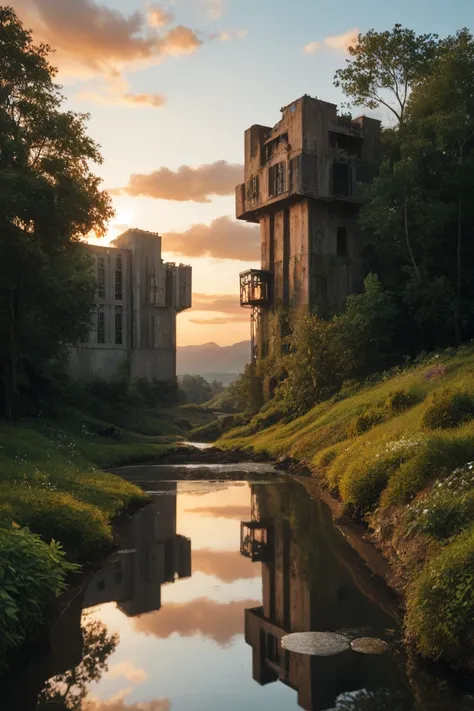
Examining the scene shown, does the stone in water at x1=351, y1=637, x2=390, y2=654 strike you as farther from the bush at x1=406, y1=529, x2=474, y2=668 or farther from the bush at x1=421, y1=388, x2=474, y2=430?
the bush at x1=421, y1=388, x2=474, y2=430

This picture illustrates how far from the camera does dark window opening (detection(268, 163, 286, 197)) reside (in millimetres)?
58000

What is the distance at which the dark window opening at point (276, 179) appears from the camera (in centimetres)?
5800

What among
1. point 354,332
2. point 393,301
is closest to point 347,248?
point 393,301

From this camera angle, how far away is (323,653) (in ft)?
33.6

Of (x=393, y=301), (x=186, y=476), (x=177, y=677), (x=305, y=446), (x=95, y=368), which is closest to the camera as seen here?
(x=177, y=677)

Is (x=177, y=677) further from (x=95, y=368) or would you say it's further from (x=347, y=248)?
(x=95, y=368)

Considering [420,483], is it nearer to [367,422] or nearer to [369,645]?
[369,645]

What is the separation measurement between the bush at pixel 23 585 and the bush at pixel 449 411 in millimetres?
13132

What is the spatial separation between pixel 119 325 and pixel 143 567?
63.9m

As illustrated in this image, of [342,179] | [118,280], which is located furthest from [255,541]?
[118,280]

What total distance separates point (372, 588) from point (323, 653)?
3.39m

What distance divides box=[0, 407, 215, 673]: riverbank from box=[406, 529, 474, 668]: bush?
601cm

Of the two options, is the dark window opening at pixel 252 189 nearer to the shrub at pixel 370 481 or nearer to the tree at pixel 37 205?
the tree at pixel 37 205

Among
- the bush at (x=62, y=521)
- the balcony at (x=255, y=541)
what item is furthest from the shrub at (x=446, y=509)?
the bush at (x=62, y=521)
